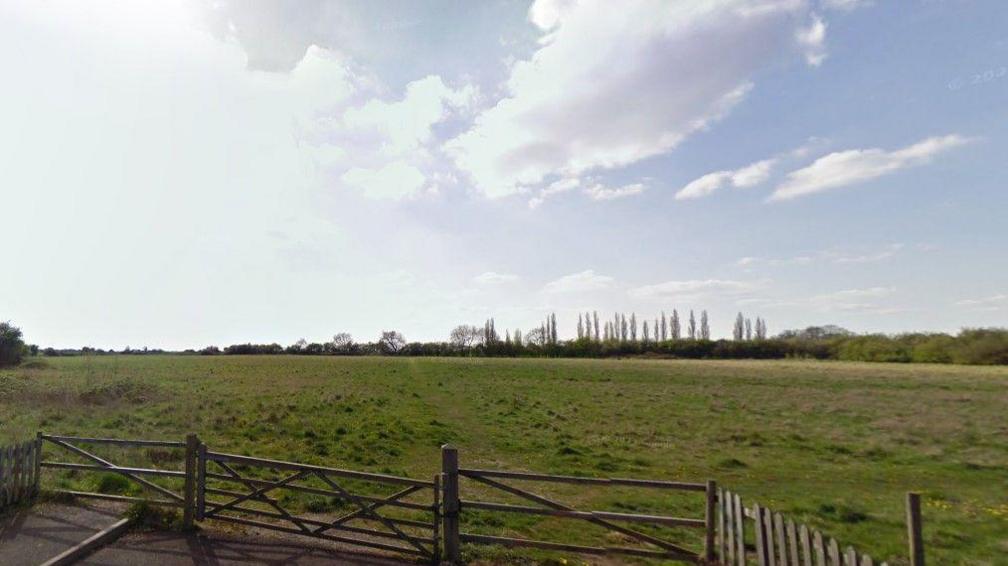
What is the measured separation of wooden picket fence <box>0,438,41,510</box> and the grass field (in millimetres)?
1496

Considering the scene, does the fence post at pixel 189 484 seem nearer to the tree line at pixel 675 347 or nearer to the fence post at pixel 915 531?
the fence post at pixel 915 531

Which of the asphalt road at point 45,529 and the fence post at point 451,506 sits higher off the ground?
the fence post at point 451,506

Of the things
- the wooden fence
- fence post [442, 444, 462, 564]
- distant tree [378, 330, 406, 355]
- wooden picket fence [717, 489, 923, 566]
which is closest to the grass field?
fence post [442, 444, 462, 564]

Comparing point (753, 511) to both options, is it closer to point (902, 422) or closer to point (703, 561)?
point (703, 561)

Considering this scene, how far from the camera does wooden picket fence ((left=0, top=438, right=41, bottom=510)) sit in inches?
338

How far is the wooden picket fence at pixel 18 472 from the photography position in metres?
8.59

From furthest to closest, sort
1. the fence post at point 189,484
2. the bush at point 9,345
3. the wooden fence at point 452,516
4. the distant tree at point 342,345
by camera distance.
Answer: the distant tree at point 342,345
the bush at point 9,345
the fence post at point 189,484
the wooden fence at point 452,516

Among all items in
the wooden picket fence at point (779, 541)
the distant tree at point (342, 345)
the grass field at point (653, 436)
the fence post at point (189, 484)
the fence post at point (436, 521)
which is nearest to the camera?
the wooden picket fence at point (779, 541)

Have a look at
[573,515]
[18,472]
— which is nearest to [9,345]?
[18,472]

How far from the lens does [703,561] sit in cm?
725

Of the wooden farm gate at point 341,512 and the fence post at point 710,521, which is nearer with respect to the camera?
the fence post at point 710,521

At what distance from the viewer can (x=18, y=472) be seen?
8891 millimetres

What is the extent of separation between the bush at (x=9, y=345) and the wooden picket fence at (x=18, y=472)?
7003 cm

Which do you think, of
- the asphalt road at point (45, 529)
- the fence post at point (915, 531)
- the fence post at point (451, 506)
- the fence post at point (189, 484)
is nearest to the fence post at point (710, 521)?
the fence post at point (915, 531)
